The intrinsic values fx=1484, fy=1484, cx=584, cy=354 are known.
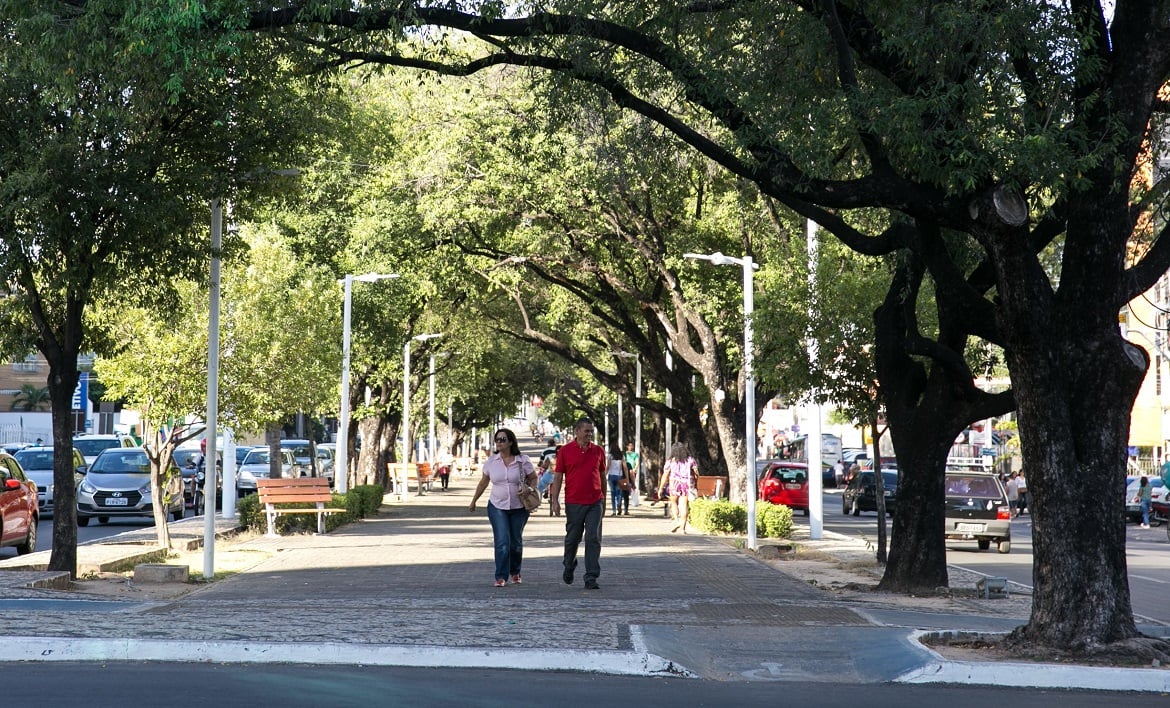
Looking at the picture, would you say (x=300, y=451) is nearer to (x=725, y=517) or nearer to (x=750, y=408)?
(x=725, y=517)

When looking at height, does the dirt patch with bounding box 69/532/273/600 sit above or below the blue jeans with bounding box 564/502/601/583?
below

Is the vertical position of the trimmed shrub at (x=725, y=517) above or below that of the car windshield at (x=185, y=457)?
below

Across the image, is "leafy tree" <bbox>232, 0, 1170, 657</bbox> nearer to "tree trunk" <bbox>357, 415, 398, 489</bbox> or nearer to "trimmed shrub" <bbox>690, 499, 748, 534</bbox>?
"trimmed shrub" <bbox>690, 499, 748, 534</bbox>

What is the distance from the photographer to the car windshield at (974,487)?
28.0 meters

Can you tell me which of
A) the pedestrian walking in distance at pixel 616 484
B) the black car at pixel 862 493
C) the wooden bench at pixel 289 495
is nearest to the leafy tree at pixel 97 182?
the wooden bench at pixel 289 495

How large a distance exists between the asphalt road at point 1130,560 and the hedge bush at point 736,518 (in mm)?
3042

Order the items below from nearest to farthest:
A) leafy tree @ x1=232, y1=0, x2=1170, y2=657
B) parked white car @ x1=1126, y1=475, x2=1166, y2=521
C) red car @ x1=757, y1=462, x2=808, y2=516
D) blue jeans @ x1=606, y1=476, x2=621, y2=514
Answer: leafy tree @ x1=232, y1=0, x2=1170, y2=657 < blue jeans @ x1=606, y1=476, x2=621, y2=514 < parked white car @ x1=1126, y1=475, x2=1166, y2=521 < red car @ x1=757, y1=462, x2=808, y2=516

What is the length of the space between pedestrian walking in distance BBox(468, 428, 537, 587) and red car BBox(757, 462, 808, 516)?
1047 inches

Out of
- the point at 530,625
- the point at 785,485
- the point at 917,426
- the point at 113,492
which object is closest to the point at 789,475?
the point at 785,485

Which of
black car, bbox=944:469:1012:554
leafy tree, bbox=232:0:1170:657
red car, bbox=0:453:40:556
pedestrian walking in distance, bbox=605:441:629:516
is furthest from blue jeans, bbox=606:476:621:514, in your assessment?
leafy tree, bbox=232:0:1170:657

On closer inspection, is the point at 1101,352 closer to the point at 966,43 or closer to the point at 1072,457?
the point at 1072,457

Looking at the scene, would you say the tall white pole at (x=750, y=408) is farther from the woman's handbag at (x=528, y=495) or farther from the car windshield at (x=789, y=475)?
the car windshield at (x=789, y=475)

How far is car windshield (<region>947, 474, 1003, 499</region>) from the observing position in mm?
27953

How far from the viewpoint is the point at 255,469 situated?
45344 mm
